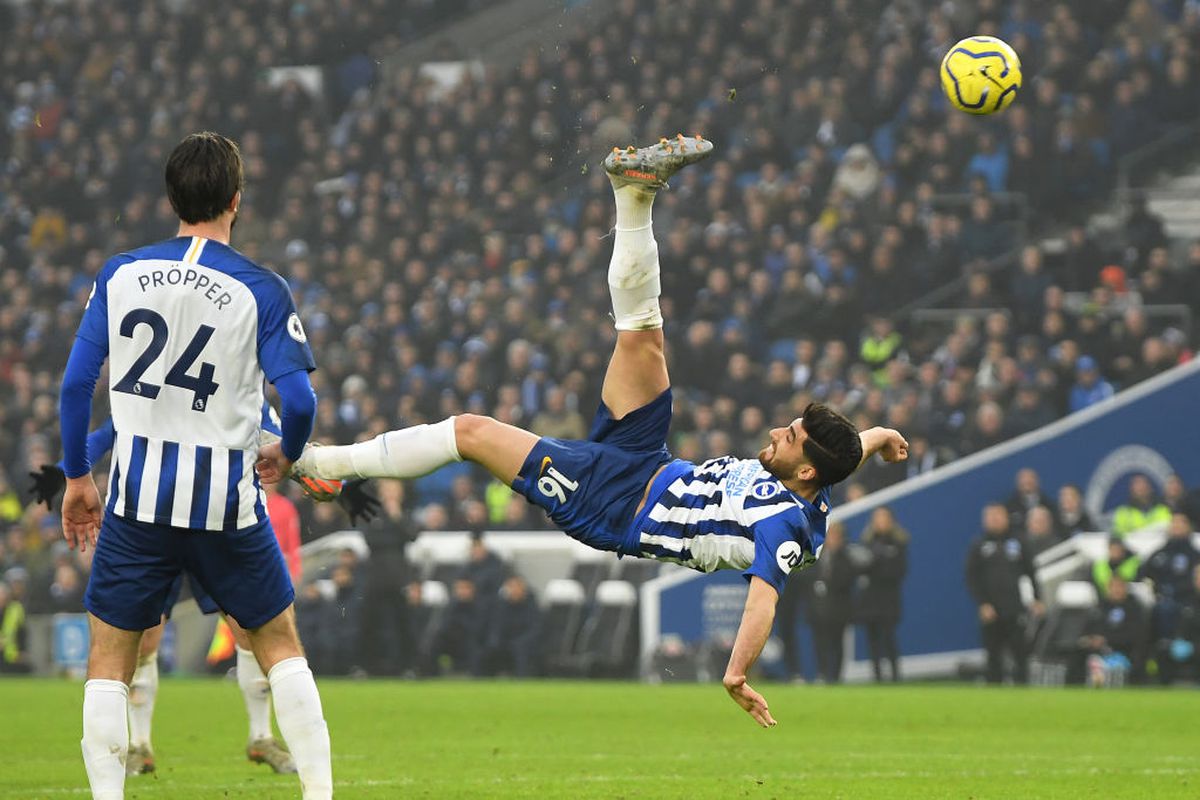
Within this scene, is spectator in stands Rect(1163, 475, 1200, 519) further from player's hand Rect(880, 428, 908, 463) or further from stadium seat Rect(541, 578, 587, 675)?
player's hand Rect(880, 428, 908, 463)

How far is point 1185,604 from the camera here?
16609 mm

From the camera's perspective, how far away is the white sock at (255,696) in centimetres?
883

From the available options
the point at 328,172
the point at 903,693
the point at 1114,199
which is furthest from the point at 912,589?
the point at 328,172

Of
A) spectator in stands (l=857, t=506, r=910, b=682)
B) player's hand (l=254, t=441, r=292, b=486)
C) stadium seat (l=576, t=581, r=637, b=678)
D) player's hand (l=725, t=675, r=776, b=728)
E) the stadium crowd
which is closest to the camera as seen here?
player's hand (l=254, t=441, r=292, b=486)

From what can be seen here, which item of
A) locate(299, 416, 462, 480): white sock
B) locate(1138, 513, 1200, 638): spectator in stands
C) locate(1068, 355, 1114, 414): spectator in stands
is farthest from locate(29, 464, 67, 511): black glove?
locate(1068, 355, 1114, 414): spectator in stands

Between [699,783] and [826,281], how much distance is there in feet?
41.2

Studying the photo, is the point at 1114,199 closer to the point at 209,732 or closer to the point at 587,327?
the point at 587,327

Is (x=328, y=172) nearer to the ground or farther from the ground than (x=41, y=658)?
farther from the ground

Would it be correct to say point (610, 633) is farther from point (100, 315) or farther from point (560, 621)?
point (100, 315)

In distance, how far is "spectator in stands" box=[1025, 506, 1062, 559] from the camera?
A: 17234mm

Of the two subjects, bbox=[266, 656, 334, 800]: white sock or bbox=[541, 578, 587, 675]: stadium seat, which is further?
bbox=[541, 578, 587, 675]: stadium seat

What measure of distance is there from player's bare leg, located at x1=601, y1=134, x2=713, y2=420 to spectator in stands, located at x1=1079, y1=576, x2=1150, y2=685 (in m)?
10.9

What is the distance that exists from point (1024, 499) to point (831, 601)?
220 cm

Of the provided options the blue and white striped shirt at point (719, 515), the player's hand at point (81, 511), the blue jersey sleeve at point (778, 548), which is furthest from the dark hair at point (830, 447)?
the player's hand at point (81, 511)
